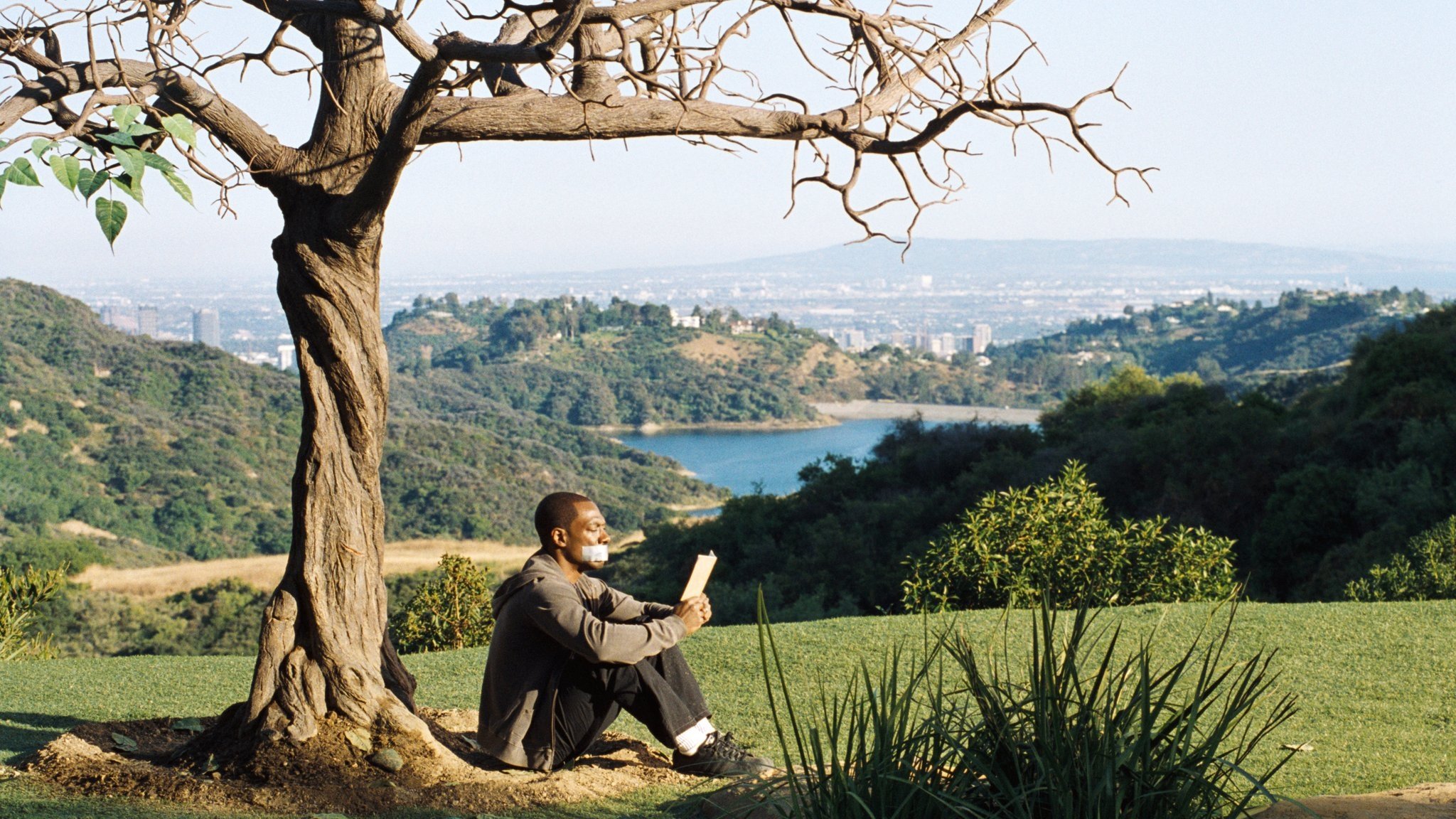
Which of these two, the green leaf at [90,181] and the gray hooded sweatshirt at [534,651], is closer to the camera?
the green leaf at [90,181]

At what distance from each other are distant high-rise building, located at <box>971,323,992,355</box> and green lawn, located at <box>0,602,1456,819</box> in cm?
9424

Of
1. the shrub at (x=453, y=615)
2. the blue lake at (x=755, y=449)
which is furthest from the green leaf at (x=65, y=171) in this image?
the blue lake at (x=755, y=449)

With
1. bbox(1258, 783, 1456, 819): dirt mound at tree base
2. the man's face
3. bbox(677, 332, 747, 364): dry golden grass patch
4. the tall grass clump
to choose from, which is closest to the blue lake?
bbox(677, 332, 747, 364): dry golden grass patch

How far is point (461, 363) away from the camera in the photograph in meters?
68.1

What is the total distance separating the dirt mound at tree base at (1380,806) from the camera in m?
2.88

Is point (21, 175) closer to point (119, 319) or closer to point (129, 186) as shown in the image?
point (129, 186)

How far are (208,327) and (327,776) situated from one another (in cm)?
7496

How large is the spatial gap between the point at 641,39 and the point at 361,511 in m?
1.78

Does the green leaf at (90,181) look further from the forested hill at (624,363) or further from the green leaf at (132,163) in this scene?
the forested hill at (624,363)

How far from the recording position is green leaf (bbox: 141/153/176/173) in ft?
7.58

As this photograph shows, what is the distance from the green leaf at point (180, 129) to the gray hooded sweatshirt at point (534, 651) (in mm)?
1488

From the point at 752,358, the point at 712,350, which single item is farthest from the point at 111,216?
the point at 712,350

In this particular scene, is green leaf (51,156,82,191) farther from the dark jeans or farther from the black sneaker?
the black sneaker

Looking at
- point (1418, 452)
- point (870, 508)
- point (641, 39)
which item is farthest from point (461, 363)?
point (641, 39)
